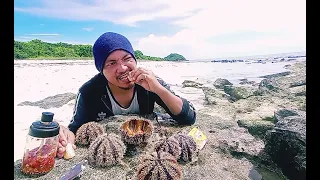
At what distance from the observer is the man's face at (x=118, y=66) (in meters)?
3.57

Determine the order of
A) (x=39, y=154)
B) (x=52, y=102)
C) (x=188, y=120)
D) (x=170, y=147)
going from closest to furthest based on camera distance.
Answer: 1. (x=39, y=154)
2. (x=170, y=147)
3. (x=188, y=120)
4. (x=52, y=102)

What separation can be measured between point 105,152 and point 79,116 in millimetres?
1155

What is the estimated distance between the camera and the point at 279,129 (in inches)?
129

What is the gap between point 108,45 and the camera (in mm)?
3670

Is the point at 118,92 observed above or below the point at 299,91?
above

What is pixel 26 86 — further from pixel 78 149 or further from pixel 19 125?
pixel 78 149

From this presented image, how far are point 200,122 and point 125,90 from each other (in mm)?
1590


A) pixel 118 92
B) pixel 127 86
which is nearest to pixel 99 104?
pixel 118 92

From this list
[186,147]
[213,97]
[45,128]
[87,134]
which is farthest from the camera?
[213,97]

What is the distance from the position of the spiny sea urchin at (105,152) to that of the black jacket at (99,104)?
94 cm

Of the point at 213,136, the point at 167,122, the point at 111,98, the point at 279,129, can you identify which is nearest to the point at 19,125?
the point at 111,98

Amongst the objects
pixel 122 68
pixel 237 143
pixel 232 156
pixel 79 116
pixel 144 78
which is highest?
pixel 122 68

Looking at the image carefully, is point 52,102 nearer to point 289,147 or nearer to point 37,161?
point 37,161

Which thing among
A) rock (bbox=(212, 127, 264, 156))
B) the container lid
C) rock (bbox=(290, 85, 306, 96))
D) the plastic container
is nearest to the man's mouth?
the plastic container
